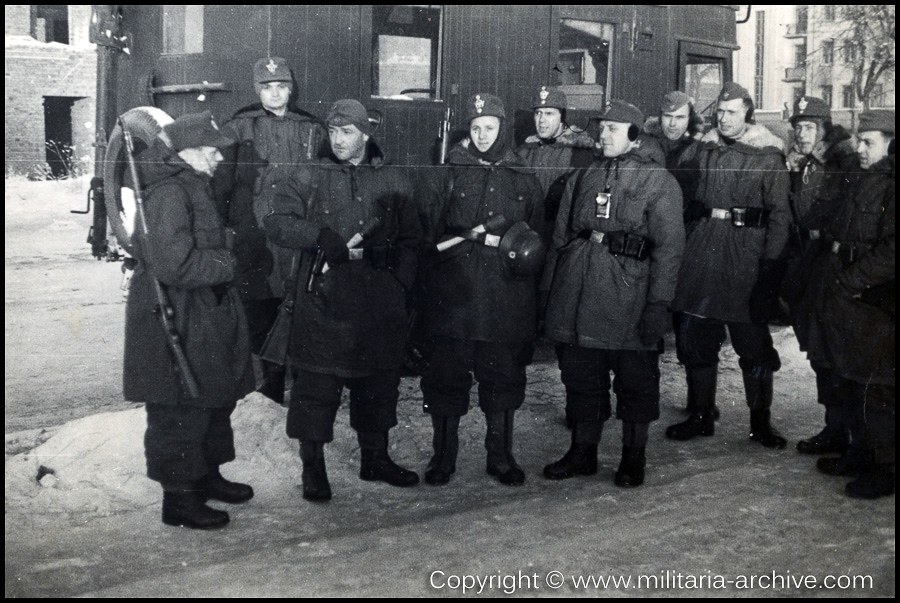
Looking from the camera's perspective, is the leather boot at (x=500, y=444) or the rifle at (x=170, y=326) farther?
the leather boot at (x=500, y=444)

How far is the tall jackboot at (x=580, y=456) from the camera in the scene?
4797 millimetres

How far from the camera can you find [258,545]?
3797mm

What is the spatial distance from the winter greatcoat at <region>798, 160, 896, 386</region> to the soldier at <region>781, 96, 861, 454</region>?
189 millimetres

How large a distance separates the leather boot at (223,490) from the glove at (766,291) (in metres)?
3.19

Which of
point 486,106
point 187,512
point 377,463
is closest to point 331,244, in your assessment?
point 486,106

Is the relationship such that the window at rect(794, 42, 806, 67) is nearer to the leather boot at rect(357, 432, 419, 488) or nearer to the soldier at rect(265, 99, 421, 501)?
the soldier at rect(265, 99, 421, 501)

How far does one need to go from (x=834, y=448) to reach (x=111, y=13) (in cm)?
528

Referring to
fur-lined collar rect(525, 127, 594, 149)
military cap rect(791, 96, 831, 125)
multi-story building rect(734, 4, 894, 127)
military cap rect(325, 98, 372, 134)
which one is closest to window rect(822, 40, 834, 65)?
multi-story building rect(734, 4, 894, 127)

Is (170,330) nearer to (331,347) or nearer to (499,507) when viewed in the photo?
(331,347)

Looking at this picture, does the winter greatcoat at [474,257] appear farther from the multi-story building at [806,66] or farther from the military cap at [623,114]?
the multi-story building at [806,66]

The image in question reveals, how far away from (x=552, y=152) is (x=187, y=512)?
3177mm

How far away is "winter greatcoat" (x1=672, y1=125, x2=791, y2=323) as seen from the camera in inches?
209

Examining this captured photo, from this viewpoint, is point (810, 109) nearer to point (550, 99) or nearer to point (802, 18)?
point (802, 18)

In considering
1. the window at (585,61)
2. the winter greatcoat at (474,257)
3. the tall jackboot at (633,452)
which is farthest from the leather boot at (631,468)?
the window at (585,61)
